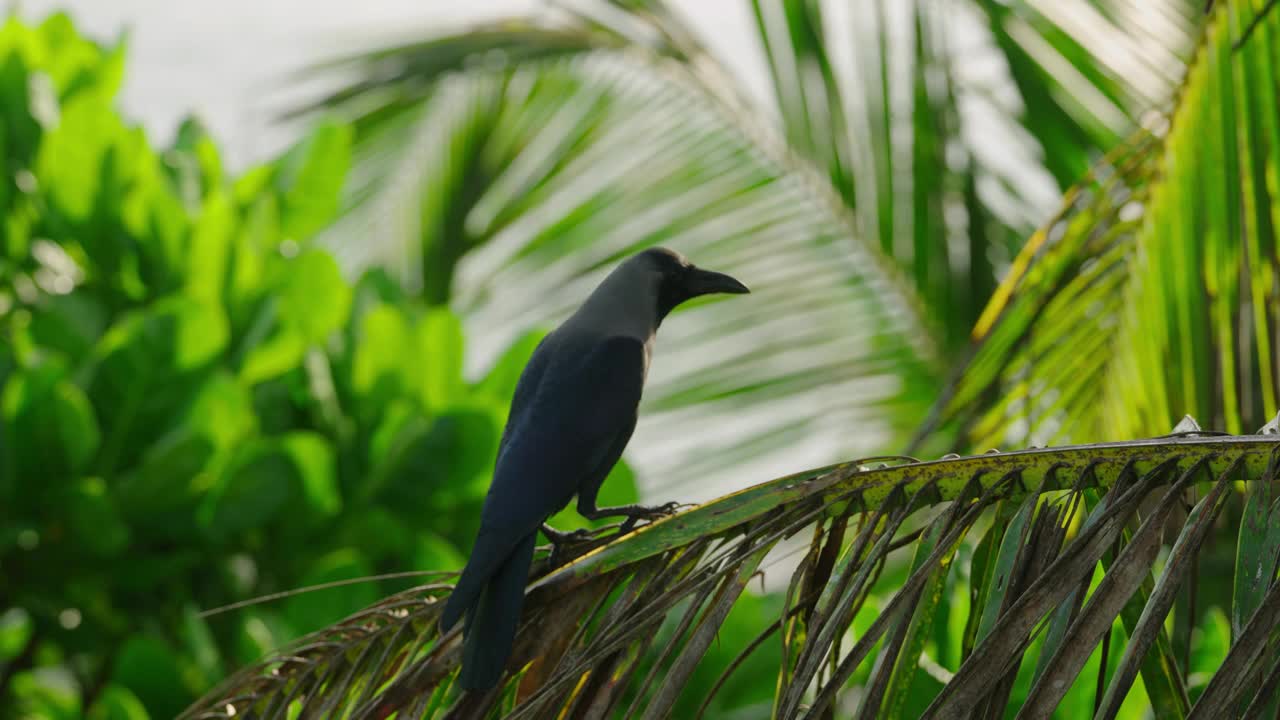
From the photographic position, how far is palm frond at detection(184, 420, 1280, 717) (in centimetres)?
92

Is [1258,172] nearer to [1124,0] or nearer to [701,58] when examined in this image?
[1124,0]

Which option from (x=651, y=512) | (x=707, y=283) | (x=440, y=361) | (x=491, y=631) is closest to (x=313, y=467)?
(x=440, y=361)

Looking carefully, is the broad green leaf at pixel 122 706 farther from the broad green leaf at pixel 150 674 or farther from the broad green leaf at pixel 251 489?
the broad green leaf at pixel 251 489

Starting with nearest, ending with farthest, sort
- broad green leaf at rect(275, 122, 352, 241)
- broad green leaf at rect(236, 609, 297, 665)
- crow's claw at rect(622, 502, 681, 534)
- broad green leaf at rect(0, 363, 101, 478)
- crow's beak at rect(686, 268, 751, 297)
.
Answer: crow's claw at rect(622, 502, 681, 534) < crow's beak at rect(686, 268, 751, 297) < broad green leaf at rect(236, 609, 297, 665) < broad green leaf at rect(0, 363, 101, 478) < broad green leaf at rect(275, 122, 352, 241)

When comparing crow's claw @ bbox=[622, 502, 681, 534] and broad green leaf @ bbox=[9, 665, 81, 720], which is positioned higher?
crow's claw @ bbox=[622, 502, 681, 534]

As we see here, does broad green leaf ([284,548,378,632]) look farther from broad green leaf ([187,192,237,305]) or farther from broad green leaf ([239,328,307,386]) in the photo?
broad green leaf ([187,192,237,305])

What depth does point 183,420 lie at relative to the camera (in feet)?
9.78

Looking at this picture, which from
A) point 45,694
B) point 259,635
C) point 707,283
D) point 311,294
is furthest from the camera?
point 311,294

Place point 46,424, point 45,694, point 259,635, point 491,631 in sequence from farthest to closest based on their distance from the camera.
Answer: point 45,694, point 46,424, point 259,635, point 491,631

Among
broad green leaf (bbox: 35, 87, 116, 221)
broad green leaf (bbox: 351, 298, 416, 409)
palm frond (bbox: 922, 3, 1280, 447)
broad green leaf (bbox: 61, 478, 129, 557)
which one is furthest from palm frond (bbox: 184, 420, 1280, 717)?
broad green leaf (bbox: 35, 87, 116, 221)

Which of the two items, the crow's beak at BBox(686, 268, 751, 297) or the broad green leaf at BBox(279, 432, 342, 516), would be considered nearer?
the crow's beak at BBox(686, 268, 751, 297)

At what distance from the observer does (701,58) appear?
4059 millimetres

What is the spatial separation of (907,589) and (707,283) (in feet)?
2.29

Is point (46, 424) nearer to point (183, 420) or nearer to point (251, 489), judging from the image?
point (183, 420)
